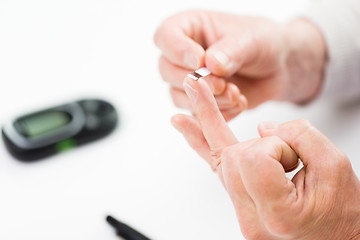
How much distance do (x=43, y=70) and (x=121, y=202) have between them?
11.6 inches

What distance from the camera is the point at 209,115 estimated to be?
374 mm

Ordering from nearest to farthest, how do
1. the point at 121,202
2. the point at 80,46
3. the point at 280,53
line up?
the point at 121,202, the point at 280,53, the point at 80,46

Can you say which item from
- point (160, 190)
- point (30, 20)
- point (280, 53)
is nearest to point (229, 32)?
point (280, 53)

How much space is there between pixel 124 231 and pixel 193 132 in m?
0.11

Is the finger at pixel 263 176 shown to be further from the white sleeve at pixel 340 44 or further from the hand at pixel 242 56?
the white sleeve at pixel 340 44

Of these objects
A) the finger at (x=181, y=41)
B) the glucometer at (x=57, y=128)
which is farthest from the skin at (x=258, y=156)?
the glucometer at (x=57, y=128)

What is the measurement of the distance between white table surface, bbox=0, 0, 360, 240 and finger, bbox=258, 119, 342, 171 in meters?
0.13

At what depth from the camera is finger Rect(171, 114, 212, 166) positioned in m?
0.41

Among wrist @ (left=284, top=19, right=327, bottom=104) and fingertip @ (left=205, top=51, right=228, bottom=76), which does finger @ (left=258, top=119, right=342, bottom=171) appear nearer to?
fingertip @ (left=205, top=51, right=228, bottom=76)

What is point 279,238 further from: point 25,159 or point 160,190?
point 25,159

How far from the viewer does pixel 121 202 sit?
0.47 meters

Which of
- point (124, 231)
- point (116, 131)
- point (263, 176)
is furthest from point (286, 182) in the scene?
point (116, 131)

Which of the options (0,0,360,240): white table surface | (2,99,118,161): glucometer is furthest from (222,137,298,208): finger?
(2,99,118,161): glucometer

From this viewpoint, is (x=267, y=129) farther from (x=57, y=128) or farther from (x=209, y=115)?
(x=57, y=128)
